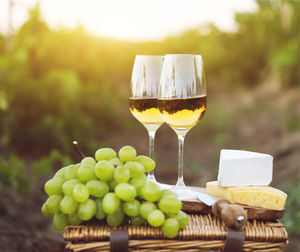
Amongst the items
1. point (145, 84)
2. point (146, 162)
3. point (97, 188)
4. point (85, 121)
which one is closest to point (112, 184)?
point (97, 188)

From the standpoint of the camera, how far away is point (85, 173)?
3.99 ft

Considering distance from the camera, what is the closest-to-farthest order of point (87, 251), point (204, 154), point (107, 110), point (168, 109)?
1. point (87, 251)
2. point (168, 109)
3. point (204, 154)
4. point (107, 110)

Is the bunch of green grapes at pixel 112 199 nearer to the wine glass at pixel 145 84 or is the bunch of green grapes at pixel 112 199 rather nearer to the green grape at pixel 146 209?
the green grape at pixel 146 209

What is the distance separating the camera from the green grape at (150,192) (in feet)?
3.90

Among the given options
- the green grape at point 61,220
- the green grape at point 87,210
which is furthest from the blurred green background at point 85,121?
the green grape at point 87,210

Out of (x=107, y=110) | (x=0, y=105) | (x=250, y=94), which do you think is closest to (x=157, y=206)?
(x=0, y=105)

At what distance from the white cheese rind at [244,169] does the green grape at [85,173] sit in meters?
0.48

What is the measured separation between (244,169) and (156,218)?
1.41 feet

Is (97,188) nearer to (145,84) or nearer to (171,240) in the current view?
(171,240)

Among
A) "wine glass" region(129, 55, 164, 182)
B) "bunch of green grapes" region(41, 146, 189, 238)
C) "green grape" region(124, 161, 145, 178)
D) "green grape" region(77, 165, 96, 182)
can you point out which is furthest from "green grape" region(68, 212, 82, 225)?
"wine glass" region(129, 55, 164, 182)

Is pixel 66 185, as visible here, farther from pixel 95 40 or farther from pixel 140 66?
pixel 95 40

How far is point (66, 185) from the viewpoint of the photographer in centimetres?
121

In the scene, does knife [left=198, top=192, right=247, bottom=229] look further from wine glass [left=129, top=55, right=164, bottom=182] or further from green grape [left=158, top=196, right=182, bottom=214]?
wine glass [left=129, top=55, right=164, bottom=182]

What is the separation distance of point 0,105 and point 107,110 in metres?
2.98
